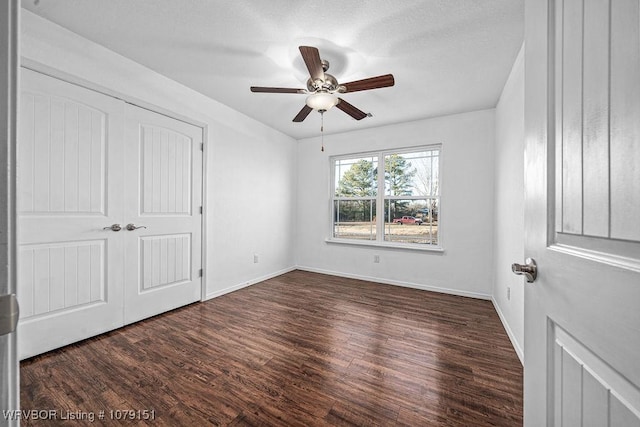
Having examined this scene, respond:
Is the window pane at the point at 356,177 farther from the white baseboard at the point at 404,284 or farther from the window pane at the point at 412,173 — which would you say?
the white baseboard at the point at 404,284

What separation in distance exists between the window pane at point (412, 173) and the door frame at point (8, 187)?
3.96 metres

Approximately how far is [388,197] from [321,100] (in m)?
2.26

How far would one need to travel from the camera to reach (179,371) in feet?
5.90

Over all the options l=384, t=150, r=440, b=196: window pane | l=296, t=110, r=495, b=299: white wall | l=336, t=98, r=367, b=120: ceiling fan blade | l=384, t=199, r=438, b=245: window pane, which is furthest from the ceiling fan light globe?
l=384, t=199, r=438, b=245: window pane

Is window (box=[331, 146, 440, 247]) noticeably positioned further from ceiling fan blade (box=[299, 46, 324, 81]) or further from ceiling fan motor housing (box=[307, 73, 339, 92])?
ceiling fan blade (box=[299, 46, 324, 81])

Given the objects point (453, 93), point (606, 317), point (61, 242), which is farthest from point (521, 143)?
point (61, 242)

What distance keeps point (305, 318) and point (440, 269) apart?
2081 millimetres

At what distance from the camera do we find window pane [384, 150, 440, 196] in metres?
3.79

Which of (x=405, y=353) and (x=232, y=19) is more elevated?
(x=232, y=19)

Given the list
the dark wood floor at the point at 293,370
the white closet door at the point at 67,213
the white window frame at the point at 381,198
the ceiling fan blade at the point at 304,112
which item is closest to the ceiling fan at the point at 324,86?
the ceiling fan blade at the point at 304,112

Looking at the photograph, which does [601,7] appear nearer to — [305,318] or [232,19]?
[232,19]

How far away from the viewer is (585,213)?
58 cm

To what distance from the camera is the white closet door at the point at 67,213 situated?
1915 mm

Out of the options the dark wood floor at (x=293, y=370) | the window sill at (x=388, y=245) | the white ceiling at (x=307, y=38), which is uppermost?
the white ceiling at (x=307, y=38)
